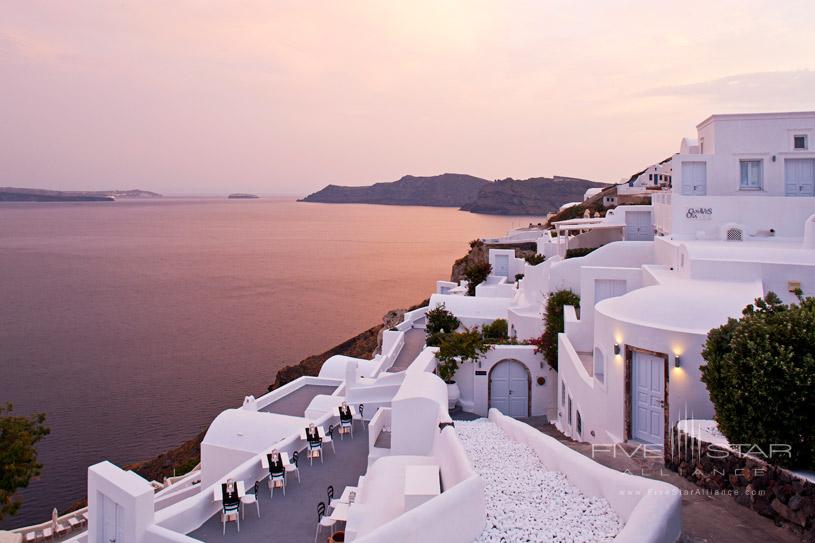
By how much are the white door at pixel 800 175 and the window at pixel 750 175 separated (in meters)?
0.81

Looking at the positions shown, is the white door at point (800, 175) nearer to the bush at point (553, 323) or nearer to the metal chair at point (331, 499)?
the bush at point (553, 323)

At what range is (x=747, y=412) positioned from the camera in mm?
7430

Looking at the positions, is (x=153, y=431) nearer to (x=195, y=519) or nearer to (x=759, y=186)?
(x=195, y=519)

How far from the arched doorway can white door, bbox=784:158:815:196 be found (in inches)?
416

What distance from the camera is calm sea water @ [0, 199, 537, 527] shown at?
115ft

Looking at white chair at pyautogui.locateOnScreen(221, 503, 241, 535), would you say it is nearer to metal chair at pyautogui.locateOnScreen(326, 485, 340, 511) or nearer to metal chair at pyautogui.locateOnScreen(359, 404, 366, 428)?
metal chair at pyautogui.locateOnScreen(326, 485, 340, 511)

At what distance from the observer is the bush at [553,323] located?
17516 mm

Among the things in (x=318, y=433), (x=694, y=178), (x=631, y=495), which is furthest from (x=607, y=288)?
(x=631, y=495)

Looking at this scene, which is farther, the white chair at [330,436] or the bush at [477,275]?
the bush at [477,275]

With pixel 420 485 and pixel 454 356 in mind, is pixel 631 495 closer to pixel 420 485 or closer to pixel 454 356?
pixel 420 485

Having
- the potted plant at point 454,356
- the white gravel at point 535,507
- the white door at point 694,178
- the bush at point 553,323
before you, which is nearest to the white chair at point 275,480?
the white gravel at point 535,507

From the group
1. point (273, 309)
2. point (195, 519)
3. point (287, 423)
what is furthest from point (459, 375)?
point (273, 309)

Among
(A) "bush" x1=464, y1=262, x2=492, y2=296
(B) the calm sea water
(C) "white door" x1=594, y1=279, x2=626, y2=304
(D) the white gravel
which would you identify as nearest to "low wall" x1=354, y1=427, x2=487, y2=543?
(D) the white gravel

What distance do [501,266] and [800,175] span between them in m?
18.4
